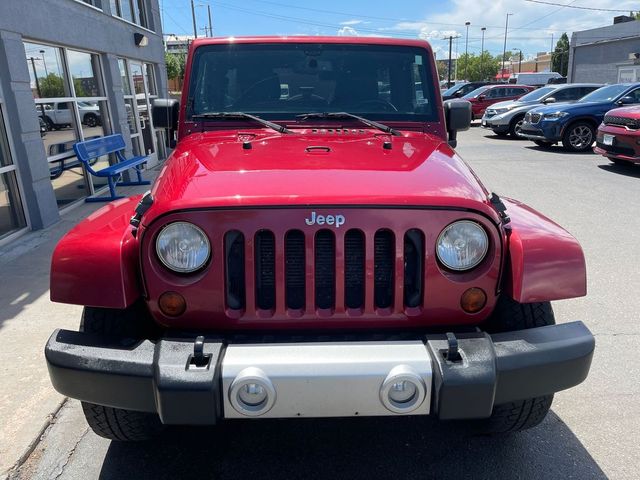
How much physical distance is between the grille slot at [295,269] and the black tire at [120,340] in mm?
645

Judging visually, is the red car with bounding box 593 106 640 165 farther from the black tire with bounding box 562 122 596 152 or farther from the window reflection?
the window reflection

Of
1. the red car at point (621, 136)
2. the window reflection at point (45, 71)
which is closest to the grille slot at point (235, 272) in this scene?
the window reflection at point (45, 71)

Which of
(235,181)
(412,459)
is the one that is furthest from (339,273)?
(412,459)

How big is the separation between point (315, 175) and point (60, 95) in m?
7.05

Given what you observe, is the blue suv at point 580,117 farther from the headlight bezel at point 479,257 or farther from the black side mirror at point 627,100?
the headlight bezel at point 479,257

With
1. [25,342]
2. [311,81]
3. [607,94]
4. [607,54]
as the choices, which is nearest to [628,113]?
[607,94]

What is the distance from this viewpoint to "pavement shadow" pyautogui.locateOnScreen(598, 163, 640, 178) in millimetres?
9959

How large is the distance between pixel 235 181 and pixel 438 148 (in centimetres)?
128

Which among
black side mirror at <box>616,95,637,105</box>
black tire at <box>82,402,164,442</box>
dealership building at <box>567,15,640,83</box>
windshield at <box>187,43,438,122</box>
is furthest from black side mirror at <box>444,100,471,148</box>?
dealership building at <box>567,15,640,83</box>

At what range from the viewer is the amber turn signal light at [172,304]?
6.99 ft

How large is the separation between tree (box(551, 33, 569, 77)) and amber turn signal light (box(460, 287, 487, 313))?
211 ft

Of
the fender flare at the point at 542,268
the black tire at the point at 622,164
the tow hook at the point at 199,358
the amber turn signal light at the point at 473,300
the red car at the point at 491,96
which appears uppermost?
the fender flare at the point at 542,268

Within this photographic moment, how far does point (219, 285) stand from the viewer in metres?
2.09

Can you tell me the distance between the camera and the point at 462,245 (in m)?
2.12
